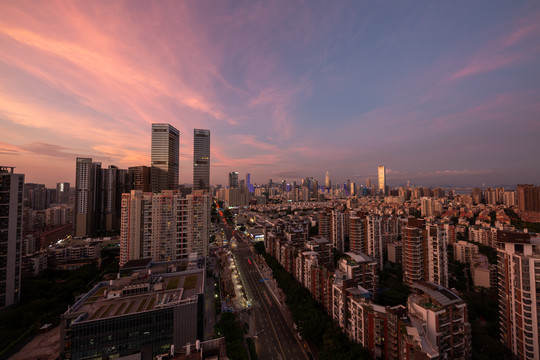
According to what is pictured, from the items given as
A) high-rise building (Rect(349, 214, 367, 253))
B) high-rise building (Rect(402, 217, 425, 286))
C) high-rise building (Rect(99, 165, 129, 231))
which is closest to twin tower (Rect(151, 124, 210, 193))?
high-rise building (Rect(99, 165, 129, 231))

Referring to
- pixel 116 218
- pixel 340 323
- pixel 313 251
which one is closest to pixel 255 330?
pixel 340 323

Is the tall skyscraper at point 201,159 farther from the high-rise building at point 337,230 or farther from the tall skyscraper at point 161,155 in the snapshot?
the high-rise building at point 337,230

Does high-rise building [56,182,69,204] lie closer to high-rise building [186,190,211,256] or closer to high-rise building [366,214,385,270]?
high-rise building [186,190,211,256]

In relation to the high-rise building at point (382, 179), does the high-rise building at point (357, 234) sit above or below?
below

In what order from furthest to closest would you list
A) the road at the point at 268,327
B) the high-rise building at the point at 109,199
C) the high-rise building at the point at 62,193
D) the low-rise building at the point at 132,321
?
the high-rise building at the point at 62,193 → the high-rise building at the point at 109,199 → the road at the point at 268,327 → the low-rise building at the point at 132,321

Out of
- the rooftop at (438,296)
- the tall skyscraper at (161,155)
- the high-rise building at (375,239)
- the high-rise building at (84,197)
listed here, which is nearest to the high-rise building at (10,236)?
the high-rise building at (84,197)

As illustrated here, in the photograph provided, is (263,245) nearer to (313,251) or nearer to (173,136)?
(313,251)
